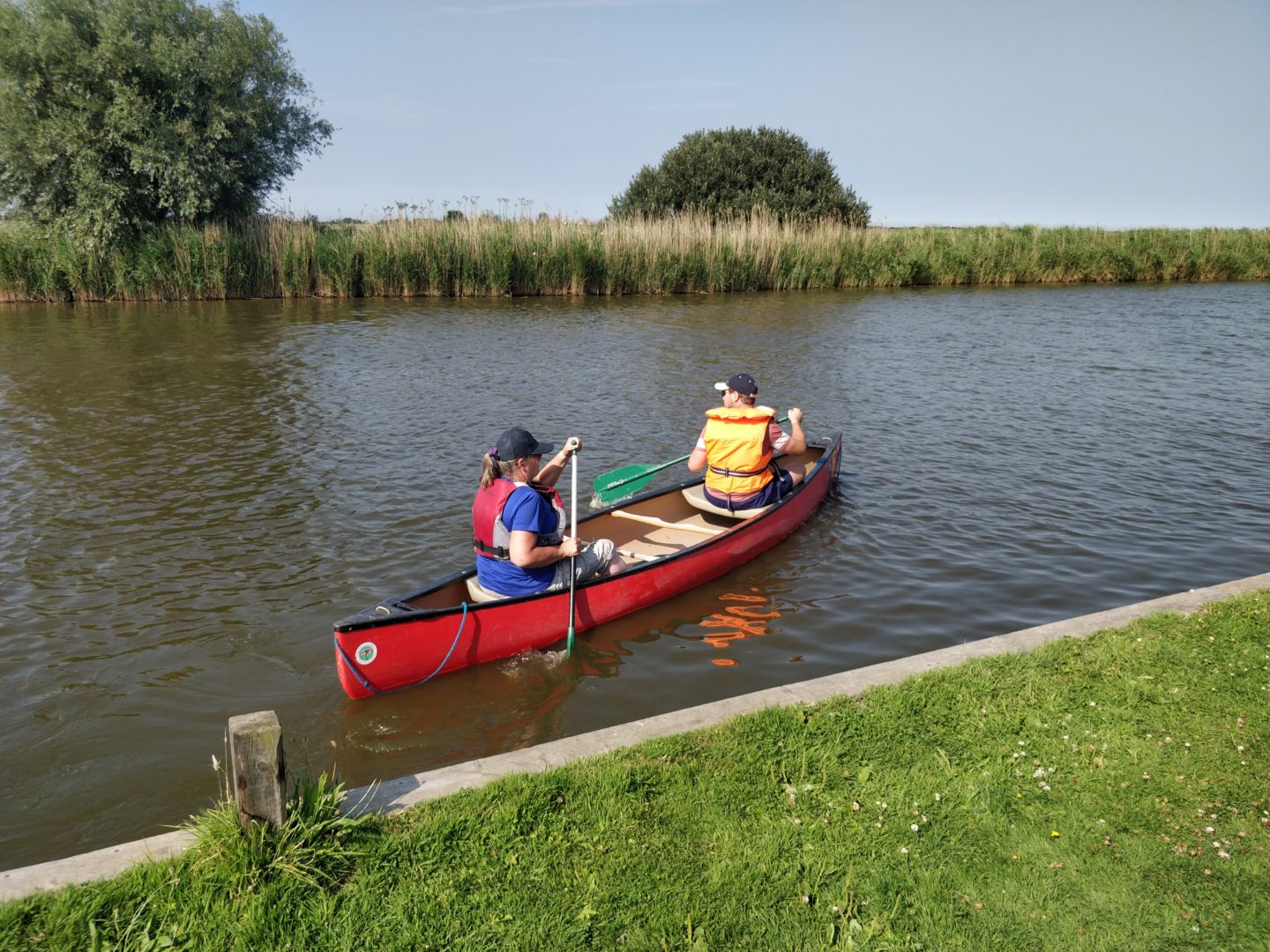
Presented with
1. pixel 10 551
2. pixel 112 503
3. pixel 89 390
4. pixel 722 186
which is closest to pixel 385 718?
pixel 10 551

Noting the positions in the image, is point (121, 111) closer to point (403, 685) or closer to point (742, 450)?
point (742, 450)

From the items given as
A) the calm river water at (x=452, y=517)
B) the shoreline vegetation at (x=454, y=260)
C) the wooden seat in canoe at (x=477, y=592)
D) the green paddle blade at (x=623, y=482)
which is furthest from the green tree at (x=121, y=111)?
the wooden seat in canoe at (x=477, y=592)

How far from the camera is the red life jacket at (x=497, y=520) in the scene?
6.15 m

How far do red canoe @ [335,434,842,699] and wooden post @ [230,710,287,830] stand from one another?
2076 mm

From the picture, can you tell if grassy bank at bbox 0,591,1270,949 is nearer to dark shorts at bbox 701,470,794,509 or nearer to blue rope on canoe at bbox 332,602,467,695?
blue rope on canoe at bbox 332,602,467,695

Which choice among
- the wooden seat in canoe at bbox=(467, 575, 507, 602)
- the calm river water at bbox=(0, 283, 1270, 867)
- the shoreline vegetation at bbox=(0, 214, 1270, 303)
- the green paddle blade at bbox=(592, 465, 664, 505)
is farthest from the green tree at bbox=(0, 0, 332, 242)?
the wooden seat in canoe at bbox=(467, 575, 507, 602)

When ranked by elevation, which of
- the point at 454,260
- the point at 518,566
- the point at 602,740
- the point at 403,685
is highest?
the point at 454,260

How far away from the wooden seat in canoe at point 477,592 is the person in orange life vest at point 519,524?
0.03 m

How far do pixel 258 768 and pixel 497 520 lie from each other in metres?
2.97

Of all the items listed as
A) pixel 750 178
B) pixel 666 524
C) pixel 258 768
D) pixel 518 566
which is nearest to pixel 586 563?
pixel 518 566

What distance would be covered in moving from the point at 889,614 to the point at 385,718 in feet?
13.0

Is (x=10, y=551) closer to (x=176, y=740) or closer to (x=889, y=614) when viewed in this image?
(x=176, y=740)

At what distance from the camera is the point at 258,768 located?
340cm

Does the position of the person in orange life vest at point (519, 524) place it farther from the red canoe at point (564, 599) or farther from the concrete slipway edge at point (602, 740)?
the concrete slipway edge at point (602, 740)
